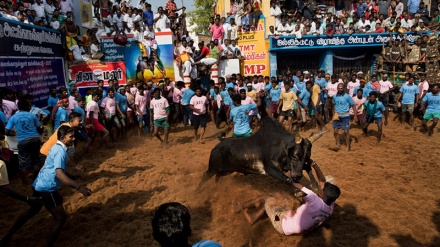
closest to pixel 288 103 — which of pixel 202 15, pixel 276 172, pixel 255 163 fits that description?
pixel 255 163

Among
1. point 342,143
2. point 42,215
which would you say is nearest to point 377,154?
point 342,143

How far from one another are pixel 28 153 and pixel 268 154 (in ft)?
16.6

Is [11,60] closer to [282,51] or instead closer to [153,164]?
[153,164]

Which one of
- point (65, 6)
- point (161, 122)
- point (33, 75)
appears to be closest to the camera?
point (161, 122)

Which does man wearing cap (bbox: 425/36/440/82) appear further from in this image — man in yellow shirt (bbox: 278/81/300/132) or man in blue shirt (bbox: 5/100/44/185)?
man in blue shirt (bbox: 5/100/44/185)

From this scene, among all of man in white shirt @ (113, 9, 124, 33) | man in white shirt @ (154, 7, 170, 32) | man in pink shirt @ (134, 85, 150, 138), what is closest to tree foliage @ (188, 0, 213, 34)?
man in white shirt @ (154, 7, 170, 32)

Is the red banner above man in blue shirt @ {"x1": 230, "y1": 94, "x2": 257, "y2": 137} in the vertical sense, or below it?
above

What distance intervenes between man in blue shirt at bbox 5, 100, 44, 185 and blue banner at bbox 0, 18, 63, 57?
331 cm

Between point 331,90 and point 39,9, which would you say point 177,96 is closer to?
point 331,90

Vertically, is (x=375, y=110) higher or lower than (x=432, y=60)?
lower

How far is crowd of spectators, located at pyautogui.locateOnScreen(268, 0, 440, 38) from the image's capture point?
57.3ft

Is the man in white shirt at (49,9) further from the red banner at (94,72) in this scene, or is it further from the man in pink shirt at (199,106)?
the man in pink shirt at (199,106)

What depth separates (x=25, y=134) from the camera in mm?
6816

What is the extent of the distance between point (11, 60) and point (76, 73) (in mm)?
3221
